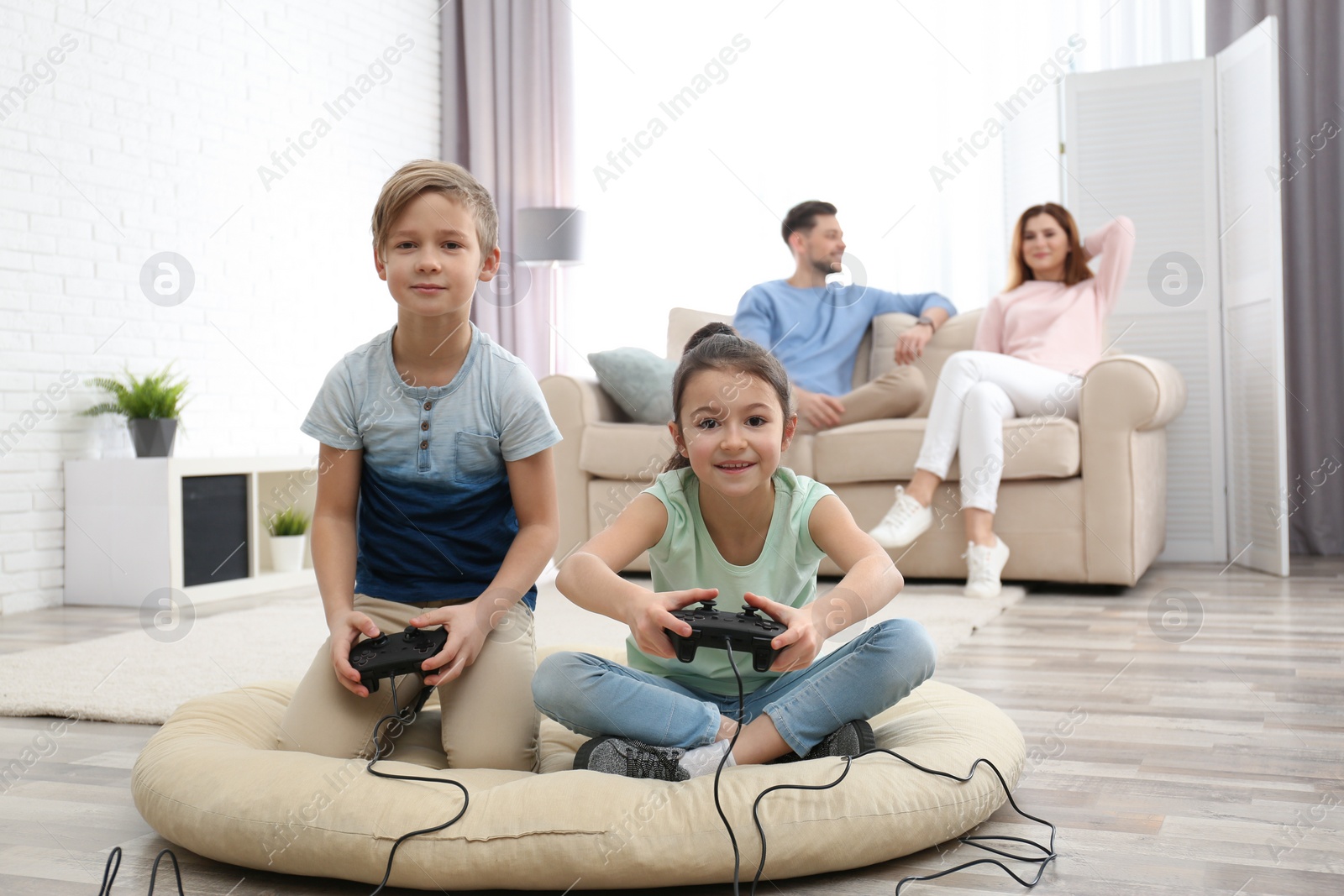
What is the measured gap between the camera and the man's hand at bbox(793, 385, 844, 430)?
3305mm

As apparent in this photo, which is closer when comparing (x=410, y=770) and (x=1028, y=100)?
A: (x=410, y=770)

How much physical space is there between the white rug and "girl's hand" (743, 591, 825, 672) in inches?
40.1

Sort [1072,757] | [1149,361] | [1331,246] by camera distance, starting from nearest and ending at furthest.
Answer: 1. [1072,757]
2. [1149,361]
3. [1331,246]

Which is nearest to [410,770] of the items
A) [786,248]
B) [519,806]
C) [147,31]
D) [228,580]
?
[519,806]

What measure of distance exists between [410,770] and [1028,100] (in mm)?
3565

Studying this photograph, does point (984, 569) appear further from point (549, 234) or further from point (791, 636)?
point (549, 234)

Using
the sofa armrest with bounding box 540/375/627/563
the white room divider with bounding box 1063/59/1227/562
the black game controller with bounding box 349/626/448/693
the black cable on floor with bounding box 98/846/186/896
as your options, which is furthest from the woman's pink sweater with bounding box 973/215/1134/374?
the black cable on floor with bounding box 98/846/186/896

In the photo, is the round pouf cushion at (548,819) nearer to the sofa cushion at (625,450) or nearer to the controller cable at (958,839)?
the controller cable at (958,839)

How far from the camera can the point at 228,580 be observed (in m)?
3.35

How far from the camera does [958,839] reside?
1207mm

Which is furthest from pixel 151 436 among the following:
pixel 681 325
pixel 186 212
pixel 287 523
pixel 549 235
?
pixel 549 235

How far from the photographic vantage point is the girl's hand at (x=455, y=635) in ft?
4.24

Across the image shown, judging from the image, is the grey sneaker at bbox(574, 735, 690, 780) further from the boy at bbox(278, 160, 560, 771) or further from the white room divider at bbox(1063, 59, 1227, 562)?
the white room divider at bbox(1063, 59, 1227, 562)

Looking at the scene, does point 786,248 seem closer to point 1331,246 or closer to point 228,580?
point 1331,246
